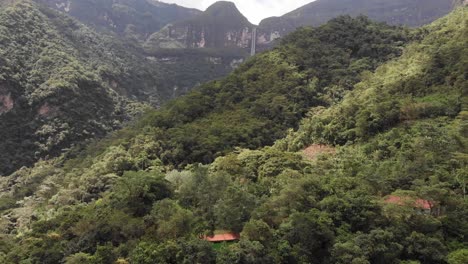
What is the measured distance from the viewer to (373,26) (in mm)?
65000

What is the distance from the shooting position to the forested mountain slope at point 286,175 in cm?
2353

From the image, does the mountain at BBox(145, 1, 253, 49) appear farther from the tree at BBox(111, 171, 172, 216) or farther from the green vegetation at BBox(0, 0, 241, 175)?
the tree at BBox(111, 171, 172, 216)

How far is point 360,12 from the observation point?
169 meters

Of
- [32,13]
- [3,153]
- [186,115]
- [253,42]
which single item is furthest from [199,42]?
[186,115]

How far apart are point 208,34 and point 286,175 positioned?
148 metres

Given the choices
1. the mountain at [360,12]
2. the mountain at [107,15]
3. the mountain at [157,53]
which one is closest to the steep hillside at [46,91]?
the mountain at [157,53]

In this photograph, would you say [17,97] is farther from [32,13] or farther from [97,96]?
[32,13]

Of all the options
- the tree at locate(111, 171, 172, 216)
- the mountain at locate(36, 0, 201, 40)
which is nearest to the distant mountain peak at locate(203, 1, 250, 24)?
the mountain at locate(36, 0, 201, 40)

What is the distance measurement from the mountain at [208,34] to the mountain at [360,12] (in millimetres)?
6457

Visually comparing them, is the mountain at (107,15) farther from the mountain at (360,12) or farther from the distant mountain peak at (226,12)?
the mountain at (360,12)

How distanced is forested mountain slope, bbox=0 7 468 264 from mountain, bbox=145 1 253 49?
11401 cm

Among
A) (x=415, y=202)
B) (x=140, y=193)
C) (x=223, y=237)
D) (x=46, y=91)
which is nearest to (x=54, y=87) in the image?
(x=46, y=91)

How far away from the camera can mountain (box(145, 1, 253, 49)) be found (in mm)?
171625

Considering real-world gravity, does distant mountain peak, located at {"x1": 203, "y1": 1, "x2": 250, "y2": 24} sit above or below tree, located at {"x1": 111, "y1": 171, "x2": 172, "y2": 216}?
above
